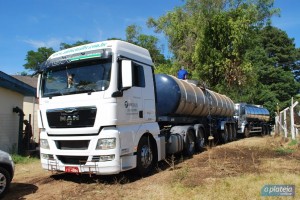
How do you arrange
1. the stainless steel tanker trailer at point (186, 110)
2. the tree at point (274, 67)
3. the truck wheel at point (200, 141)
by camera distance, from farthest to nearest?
the tree at point (274, 67), the truck wheel at point (200, 141), the stainless steel tanker trailer at point (186, 110)

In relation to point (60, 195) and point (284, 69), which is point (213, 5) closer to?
point (60, 195)

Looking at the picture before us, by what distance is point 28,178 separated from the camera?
33.7ft

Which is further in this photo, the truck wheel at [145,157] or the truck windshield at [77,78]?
the truck wheel at [145,157]

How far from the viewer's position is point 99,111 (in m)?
8.33

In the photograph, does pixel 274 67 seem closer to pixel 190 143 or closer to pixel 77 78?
pixel 190 143

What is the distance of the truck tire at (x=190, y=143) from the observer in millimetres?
13188

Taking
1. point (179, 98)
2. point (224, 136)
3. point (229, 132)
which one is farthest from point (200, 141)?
point (229, 132)

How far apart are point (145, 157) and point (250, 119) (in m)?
21.7

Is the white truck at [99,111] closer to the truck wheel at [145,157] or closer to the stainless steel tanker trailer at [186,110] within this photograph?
the truck wheel at [145,157]

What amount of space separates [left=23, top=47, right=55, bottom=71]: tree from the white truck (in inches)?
2337

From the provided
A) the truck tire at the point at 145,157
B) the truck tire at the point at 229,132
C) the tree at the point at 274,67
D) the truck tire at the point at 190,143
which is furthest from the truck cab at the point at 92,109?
the tree at the point at 274,67

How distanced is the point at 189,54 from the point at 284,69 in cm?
3009

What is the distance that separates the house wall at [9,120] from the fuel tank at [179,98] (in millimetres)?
6558

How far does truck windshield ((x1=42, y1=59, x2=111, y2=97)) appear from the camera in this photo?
854cm
